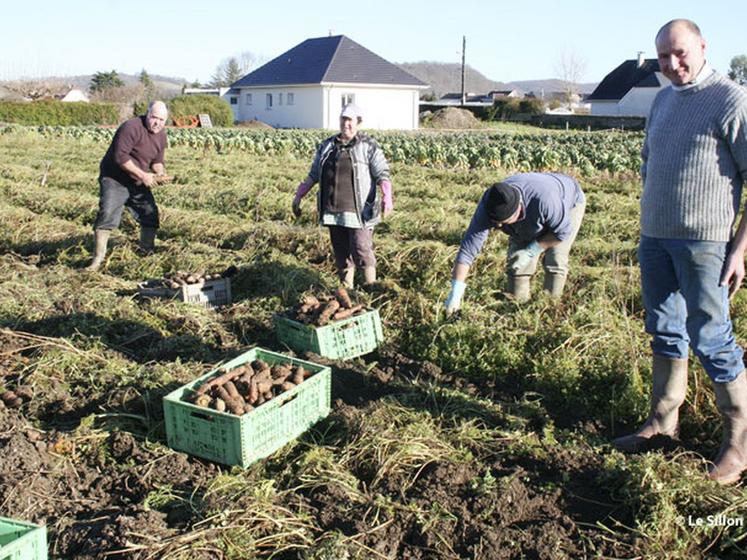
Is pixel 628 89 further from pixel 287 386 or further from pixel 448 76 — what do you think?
pixel 448 76

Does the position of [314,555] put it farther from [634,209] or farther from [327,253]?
[634,209]

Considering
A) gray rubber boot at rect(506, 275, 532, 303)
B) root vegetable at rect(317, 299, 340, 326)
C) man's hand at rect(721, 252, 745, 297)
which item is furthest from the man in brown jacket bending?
man's hand at rect(721, 252, 745, 297)

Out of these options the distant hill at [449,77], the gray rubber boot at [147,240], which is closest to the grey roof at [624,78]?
the gray rubber boot at [147,240]

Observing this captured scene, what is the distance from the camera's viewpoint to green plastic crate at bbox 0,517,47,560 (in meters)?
2.87

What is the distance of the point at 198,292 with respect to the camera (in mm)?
6930

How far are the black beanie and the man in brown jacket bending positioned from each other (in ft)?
15.4

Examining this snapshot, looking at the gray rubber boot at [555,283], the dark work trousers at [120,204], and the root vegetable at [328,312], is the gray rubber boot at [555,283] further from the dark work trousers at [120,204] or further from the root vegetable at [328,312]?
the dark work trousers at [120,204]

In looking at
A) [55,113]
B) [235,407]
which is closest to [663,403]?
[235,407]

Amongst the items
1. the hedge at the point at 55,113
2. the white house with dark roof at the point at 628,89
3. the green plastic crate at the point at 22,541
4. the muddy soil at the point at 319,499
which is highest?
the white house with dark roof at the point at 628,89

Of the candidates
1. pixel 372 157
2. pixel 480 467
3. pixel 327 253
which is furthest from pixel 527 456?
pixel 327 253

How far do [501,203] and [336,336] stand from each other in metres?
1.61

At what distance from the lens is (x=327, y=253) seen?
8273 mm

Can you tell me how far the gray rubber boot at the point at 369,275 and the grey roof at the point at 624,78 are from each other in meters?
61.8

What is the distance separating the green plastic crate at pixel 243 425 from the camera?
3959 mm
